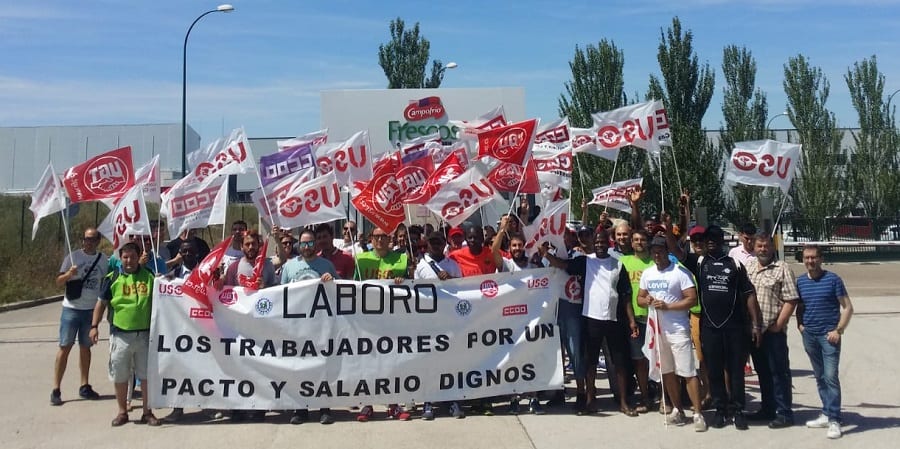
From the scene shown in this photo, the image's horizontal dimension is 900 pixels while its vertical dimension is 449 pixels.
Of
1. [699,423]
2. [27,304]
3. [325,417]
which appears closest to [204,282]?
[325,417]

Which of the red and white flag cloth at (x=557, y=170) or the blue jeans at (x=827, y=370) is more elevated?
the red and white flag cloth at (x=557, y=170)

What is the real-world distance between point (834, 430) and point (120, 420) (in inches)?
258

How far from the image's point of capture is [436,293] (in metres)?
7.74

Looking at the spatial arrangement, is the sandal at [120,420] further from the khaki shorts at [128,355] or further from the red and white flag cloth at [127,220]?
the red and white flag cloth at [127,220]

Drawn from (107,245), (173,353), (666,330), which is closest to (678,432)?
(666,330)

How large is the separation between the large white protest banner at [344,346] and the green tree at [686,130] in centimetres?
2108

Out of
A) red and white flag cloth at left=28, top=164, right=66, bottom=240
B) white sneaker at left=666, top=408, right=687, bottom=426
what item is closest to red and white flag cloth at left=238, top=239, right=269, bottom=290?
red and white flag cloth at left=28, top=164, right=66, bottom=240

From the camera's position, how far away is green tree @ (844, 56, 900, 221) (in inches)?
1407

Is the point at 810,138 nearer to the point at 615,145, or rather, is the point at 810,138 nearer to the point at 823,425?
the point at 615,145

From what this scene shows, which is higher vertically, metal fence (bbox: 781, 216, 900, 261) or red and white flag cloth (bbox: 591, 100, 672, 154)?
red and white flag cloth (bbox: 591, 100, 672, 154)

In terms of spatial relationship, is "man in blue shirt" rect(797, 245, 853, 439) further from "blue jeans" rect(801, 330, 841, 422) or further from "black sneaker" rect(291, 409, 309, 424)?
"black sneaker" rect(291, 409, 309, 424)

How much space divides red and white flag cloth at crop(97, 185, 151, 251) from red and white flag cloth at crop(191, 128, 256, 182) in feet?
2.95

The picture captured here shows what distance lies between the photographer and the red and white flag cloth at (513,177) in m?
10.2

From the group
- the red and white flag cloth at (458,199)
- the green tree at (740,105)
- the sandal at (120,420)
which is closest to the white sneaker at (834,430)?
the red and white flag cloth at (458,199)
